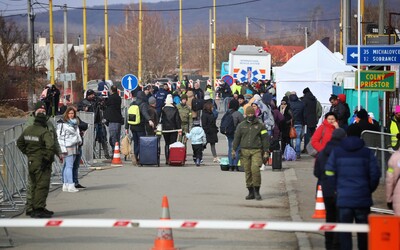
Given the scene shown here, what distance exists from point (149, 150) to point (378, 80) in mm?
6057

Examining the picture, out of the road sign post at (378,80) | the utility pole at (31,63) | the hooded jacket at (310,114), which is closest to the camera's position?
the road sign post at (378,80)

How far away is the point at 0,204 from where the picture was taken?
55.1ft

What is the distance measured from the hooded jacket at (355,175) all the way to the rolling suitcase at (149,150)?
1294 centimetres

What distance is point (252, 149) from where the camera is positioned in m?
18.1

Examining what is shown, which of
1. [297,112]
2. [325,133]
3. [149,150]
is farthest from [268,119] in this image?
[325,133]

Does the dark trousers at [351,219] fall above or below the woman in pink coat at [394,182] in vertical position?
below

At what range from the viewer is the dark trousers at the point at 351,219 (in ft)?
36.9

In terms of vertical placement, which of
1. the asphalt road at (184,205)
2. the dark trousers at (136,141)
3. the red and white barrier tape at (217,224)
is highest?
the red and white barrier tape at (217,224)

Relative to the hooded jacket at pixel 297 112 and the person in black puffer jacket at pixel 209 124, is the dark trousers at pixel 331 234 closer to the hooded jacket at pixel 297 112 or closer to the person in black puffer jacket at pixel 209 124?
the person in black puffer jacket at pixel 209 124

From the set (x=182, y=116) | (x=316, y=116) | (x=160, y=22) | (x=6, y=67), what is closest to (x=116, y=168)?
(x=182, y=116)

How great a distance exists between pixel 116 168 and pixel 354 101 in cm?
886

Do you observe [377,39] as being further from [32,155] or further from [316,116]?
[32,155]

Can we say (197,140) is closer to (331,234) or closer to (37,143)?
(37,143)

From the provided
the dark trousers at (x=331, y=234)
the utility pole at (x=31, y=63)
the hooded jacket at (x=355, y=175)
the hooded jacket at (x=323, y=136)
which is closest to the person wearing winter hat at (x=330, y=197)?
the dark trousers at (x=331, y=234)
